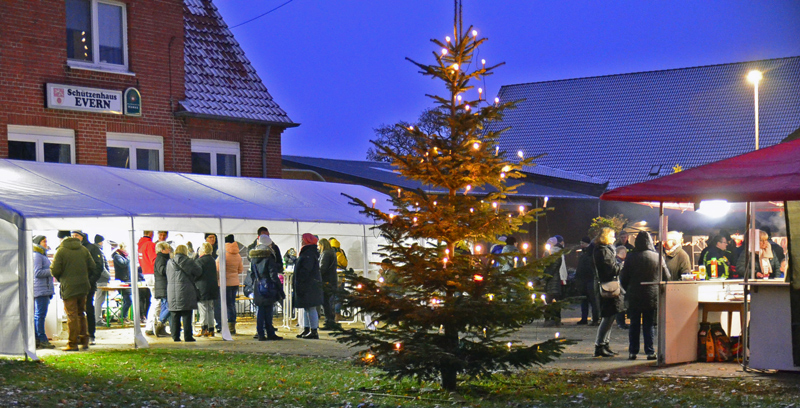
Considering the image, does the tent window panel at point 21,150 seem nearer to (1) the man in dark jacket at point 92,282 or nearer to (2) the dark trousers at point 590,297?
(1) the man in dark jacket at point 92,282

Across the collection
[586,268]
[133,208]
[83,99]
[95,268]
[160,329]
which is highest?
[83,99]

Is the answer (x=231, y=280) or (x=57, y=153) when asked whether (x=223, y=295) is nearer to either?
A: (x=231, y=280)

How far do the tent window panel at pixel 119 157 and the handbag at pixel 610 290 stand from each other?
1088 centimetres

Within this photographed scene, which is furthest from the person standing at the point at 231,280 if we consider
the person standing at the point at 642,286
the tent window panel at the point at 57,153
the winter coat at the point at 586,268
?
the person standing at the point at 642,286

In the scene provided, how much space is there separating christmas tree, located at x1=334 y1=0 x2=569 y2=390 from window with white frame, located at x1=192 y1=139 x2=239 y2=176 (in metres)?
11.8

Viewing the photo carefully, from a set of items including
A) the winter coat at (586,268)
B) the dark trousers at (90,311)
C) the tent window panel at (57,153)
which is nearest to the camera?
the dark trousers at (90,311)

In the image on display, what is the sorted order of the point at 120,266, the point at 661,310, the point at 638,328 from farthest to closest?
the point at 120,266, the point at 638,328, the point at 661,310

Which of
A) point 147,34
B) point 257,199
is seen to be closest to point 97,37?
point 147,34

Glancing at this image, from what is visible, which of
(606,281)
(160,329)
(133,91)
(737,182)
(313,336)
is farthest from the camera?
(133,91)

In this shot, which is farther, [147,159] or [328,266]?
[147,159]

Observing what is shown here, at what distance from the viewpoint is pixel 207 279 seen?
15.4 m

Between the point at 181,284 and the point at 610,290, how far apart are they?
699cm

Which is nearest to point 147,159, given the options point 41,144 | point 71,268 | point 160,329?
point 41,144

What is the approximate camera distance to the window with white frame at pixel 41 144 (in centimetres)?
1688
